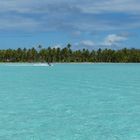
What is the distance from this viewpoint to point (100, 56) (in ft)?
579

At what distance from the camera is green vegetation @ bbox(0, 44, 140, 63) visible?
162 m

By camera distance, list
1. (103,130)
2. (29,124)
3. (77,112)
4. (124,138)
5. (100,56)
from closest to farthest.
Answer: (124,138) → (103,130) → (29,124) → (77,112) → (100,56)

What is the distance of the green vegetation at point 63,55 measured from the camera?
16212 cm

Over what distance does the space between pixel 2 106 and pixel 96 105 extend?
526 centimetres

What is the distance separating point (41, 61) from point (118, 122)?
148150 mm

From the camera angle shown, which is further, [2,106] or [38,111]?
[2,106]

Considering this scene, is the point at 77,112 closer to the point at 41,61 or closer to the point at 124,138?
the point at 124,138

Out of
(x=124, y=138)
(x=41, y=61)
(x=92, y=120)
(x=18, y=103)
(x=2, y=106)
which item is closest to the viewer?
(x=124, y=138)

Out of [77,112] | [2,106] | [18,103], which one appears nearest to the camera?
[77,112]

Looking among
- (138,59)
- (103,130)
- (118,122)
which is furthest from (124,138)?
(138,59)

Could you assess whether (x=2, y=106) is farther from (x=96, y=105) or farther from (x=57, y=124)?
(x=57, y=124)

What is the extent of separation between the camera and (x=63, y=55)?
544 feet

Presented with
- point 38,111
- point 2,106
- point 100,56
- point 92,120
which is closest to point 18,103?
point 2,106

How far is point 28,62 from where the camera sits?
167000 mm
